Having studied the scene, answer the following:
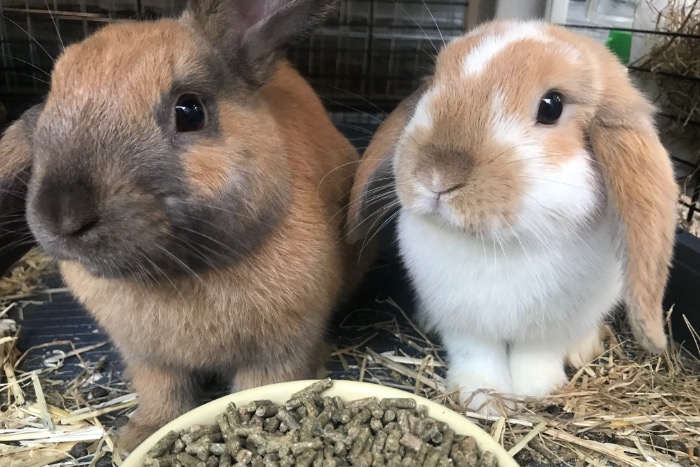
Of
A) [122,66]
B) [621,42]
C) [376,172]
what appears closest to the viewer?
[122,66]

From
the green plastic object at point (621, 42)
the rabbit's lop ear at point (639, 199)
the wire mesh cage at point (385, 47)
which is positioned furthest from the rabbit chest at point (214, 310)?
the green plastic object at point (621, 42)

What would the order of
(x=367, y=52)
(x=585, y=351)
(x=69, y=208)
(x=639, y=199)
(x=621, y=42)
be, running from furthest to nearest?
(x=367, y=52) < (x=621, y=42) < (x=585, y=351) < (x=639, y=199) < (x=69, y=208)

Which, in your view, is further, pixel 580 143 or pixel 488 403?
pixel 488 403

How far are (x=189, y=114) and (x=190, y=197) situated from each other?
16cm

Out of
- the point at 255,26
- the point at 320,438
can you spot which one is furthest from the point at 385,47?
the point at 320,438

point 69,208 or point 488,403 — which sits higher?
point 69,208

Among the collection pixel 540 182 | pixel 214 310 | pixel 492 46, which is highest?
pixel 492 46

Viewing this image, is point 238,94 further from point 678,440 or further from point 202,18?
point 678,440

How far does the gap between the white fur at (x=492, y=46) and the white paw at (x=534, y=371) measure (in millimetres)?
696

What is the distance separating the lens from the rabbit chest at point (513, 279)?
134 centimetres

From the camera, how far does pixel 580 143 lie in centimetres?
129

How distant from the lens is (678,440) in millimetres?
1520

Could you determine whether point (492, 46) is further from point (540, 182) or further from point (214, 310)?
point (214, 310)

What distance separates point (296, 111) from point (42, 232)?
29.5 inches
